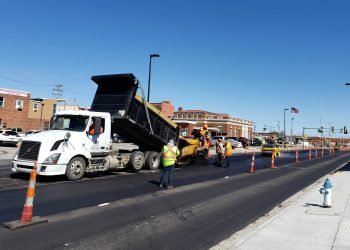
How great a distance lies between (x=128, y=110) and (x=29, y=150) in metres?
4.22

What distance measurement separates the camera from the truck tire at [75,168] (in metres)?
13.8

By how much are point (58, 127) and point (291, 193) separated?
8708 mm

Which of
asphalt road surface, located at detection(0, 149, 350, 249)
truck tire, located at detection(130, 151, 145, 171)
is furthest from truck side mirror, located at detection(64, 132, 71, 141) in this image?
truck tire, located at detection(130, 151, 145, 171)

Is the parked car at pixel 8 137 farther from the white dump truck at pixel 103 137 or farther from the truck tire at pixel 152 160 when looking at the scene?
the truck tire at pixel 152 160

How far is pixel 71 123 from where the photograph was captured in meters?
14.7

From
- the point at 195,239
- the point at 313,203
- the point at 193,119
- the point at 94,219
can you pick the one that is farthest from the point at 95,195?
the point at 193,119

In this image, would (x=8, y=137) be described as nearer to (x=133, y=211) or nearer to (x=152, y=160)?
(x=152, y=160)

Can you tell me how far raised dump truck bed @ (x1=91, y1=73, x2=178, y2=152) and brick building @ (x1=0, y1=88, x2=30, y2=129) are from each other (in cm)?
4324

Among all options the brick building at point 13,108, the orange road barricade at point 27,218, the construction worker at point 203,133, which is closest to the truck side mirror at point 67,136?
the orange road barricade at point 27,218

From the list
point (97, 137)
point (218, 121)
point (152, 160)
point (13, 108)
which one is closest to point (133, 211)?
point (97, 137)

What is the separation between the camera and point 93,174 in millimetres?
16453

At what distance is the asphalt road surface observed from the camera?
6738 mm

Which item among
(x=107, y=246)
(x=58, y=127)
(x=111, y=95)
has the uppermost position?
(x=111, y=95)

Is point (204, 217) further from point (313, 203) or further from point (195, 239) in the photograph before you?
point (313, 203)
